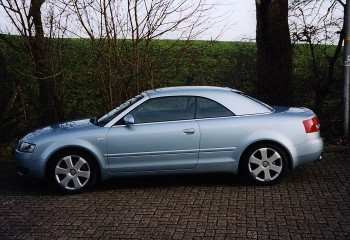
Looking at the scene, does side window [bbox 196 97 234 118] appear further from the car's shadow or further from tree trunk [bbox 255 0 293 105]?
tree trunk [bbox 255 0 293 105]

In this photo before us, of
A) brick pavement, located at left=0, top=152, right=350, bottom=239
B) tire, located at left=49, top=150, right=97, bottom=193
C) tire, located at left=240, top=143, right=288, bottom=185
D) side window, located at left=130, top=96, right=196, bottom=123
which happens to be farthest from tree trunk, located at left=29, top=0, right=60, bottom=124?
tire, located at left=240, top=143, right=288, bottom=185

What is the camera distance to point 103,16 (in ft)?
30.9

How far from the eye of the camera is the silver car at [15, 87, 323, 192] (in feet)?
22.5

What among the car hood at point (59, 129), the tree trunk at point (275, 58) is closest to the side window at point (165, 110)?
the car hood at point (59, 129)

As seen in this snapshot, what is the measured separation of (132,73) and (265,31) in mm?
3043

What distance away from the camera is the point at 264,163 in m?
6.96

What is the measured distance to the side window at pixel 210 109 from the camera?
23.0ft

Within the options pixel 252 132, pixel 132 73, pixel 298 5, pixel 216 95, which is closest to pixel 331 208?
pixel 252 132

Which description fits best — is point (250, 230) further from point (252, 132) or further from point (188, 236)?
point (252, 132)

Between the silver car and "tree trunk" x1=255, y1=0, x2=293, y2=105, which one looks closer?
the silver car

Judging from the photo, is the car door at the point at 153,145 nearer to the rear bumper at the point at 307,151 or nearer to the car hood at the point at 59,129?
the car hood at the point at 59,129

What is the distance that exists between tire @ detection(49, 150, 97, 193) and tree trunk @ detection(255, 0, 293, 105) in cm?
487

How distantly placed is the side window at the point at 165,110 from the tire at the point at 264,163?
99 centimetres

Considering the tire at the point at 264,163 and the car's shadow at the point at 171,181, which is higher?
the tire at the point at 264,163
